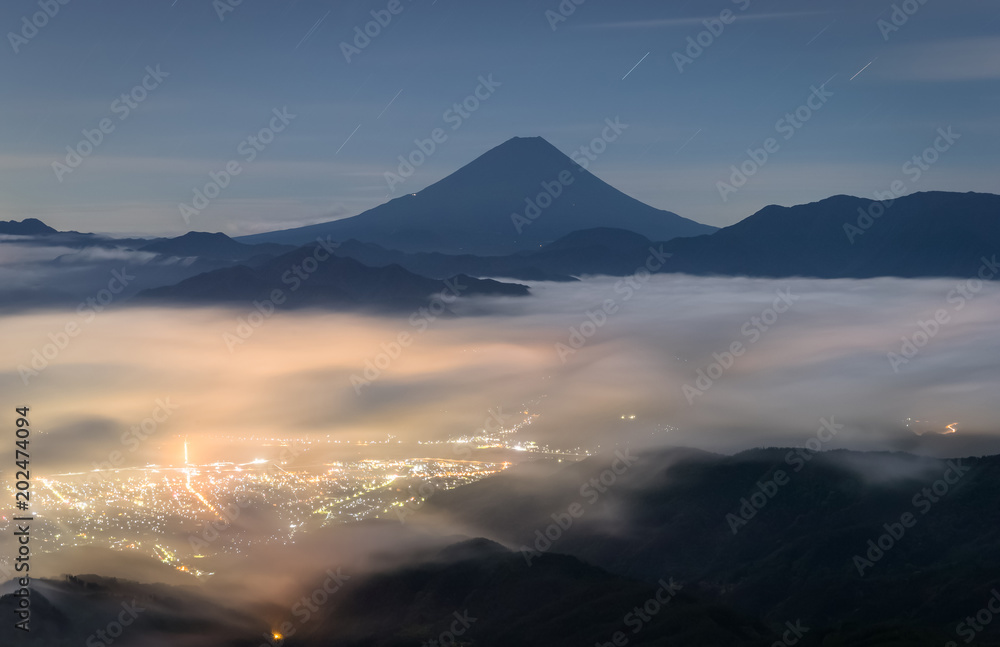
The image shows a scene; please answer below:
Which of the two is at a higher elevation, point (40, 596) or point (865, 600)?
point (40, 596)

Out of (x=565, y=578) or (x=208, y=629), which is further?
(x=565, y=578)

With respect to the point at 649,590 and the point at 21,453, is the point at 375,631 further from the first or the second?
the point at 21,453

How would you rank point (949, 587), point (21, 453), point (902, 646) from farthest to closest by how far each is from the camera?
point (949, 587) → point (902, 646) → point (21, 453)

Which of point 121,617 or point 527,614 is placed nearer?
point 121,617

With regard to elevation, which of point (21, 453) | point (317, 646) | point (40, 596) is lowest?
point (317, 646)

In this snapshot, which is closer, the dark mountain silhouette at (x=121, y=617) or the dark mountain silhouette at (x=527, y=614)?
the dark mountain silhouette at (x=121, y=617)

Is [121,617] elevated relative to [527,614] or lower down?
elevated

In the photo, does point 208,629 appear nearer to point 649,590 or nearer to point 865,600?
point 649,590

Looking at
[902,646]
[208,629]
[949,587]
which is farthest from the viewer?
[949,587]

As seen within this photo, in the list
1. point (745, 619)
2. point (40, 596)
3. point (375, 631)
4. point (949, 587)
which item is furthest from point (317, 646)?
point (949, 587)

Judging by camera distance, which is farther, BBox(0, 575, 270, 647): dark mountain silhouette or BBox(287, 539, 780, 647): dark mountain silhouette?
BBox(287, 539, 780, 647): dark mountain silhouette
